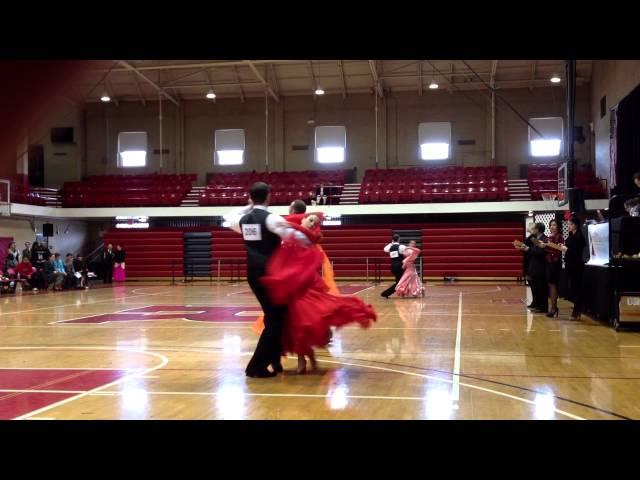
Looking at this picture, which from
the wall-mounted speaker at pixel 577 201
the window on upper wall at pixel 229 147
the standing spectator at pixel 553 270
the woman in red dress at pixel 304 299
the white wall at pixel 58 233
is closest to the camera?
the woman in red dress at pixel 304 299

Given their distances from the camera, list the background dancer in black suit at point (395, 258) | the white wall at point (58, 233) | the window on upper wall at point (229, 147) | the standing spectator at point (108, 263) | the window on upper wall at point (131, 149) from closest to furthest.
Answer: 1. the background dancer in black suit at point (395, 258)
2. the white wall at point (58, 233)
3. the standing spectator at point (108, 263)
4. the window on upper wall at point (229, 147)
5. the window on upper wall at point (131, 149)

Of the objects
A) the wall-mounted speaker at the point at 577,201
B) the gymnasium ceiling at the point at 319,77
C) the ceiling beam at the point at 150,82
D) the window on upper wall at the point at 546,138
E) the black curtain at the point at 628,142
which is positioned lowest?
the wall-mounted speaker at the point at 577,201

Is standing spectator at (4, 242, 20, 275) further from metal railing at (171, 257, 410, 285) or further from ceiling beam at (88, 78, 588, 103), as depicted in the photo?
ceiling beam at (88, 78, 588, 103)

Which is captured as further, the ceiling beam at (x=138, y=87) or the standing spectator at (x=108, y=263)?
the ceiling beam at (x=138, y=87)

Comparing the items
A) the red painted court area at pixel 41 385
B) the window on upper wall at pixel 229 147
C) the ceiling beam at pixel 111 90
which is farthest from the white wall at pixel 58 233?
the red painted court area at pixel 41 385

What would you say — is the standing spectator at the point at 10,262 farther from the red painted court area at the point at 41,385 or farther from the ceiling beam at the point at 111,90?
the red painted court area at the point at 41,385

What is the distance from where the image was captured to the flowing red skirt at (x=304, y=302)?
5.41 m

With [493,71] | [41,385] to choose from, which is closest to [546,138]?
[493,71]

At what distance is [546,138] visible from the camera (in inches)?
989

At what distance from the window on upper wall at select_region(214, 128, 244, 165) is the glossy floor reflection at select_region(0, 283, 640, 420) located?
17338mm

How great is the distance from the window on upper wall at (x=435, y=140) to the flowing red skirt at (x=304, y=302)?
21.5m
